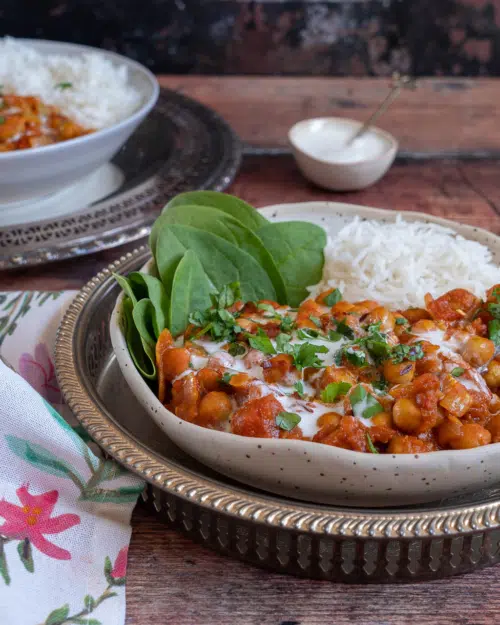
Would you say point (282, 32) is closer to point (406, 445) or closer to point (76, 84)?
point (76, 84)

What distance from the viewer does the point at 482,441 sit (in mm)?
1251

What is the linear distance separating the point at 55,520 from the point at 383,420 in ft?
1.89

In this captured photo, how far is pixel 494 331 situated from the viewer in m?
1.48

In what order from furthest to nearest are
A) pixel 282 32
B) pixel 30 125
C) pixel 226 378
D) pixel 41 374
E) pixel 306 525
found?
1. pixel 282 32
2. pixel 30 125
3. pixel 41 374
4. pixel 226 378
5. pixel 306 525

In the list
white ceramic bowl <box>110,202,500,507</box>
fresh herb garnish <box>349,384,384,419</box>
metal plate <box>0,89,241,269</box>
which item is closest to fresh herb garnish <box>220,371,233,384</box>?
white ceramic bowl <box>110,202,500,507</box>

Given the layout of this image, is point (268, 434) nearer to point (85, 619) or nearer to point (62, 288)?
point (85, 619)

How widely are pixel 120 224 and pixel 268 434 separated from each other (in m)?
1.10

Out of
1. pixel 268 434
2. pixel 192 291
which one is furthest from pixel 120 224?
pixel 268 434

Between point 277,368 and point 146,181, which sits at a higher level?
point 277,368

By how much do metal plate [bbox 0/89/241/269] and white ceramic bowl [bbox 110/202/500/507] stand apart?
0.88 metres

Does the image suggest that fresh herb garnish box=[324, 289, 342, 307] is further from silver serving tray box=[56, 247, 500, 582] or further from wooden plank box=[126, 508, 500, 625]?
wooden plank box=[126, 508, 500, 625]

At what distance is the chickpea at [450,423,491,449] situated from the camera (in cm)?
125

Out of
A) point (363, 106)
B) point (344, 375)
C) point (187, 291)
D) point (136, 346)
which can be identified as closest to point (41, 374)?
point (136, 346)

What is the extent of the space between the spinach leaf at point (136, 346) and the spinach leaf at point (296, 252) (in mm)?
420
